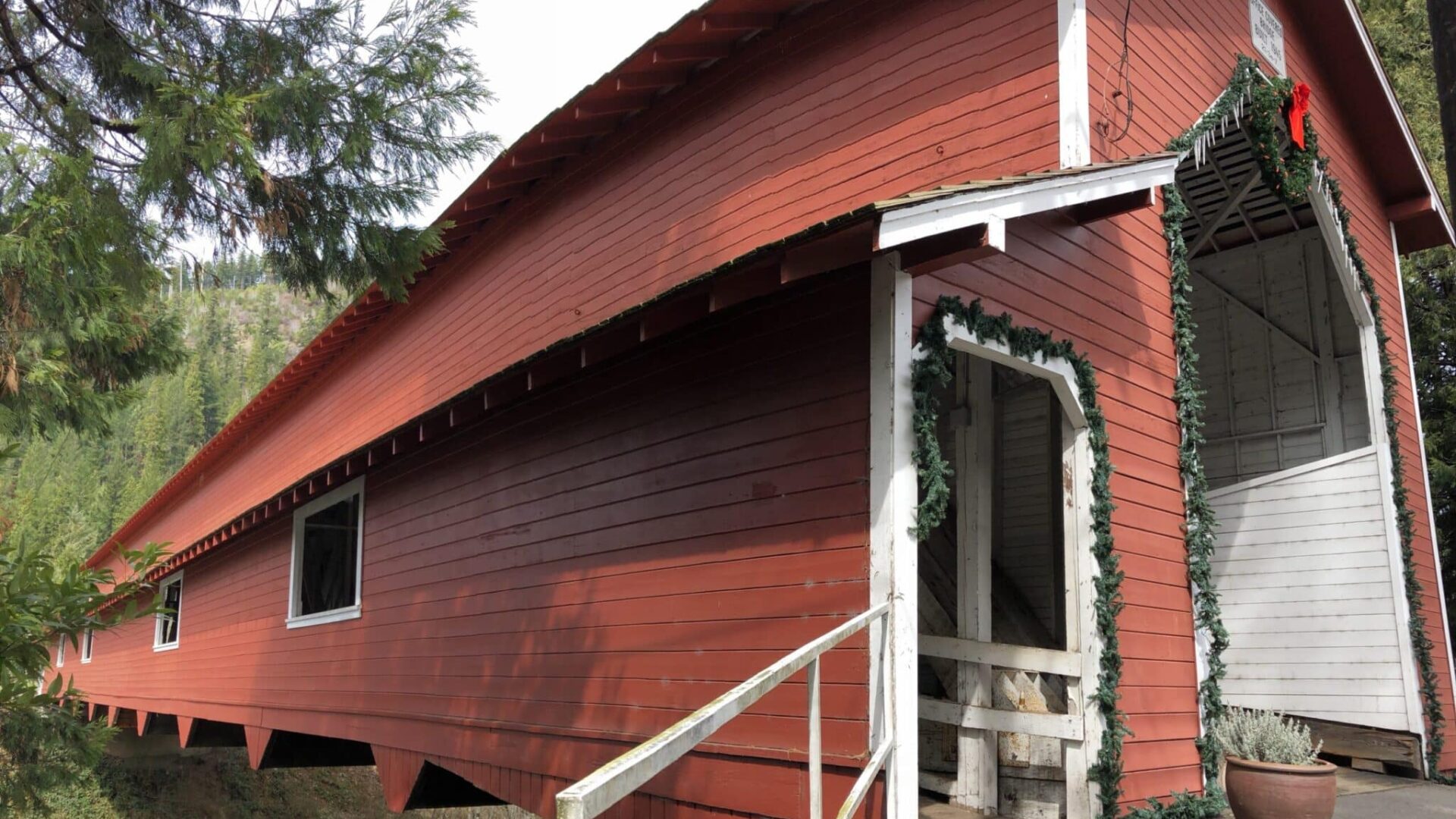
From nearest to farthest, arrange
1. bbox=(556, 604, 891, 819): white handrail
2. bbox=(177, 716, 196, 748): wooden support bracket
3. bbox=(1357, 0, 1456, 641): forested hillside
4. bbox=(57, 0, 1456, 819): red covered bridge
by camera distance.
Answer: bbox=(556, 604, 891, 819): white handrail
bbox=(57, 0, 1456, 819): red covered bridge
bbox=(1357, 0, 1456, 641): forested hillside
bbox=(177, 716, 196, 748): wooden support bracket

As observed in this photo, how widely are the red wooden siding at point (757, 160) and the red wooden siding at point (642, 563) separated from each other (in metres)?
1.51

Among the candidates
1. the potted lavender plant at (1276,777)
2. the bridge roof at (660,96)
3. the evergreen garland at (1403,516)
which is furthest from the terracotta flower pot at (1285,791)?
the bridge roof at (660,96)

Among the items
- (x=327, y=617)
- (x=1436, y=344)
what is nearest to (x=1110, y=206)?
(x=327, y=617)

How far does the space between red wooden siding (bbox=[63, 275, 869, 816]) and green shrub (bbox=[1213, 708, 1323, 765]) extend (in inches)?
109

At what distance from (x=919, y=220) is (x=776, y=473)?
162cm

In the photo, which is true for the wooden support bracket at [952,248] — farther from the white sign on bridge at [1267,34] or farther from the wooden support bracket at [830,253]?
the white sign on bridge at [1267,34]

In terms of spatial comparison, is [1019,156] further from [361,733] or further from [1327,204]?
[361,733]

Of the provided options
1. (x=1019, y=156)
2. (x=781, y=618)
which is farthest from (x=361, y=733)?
(x=1019, y=156)

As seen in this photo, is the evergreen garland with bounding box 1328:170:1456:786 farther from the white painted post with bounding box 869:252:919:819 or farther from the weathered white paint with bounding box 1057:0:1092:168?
the white painted post with bounding box 869:252:919:819

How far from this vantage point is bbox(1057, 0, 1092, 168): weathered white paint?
5945 mm

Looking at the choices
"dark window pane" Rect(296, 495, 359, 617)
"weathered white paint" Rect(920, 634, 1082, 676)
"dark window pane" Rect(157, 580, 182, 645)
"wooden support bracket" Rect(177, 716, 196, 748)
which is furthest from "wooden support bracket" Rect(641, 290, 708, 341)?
"dark window pane" Rect(157, 580, 182, 645)

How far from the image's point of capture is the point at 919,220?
4461mm

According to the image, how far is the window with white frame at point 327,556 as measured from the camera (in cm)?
1124

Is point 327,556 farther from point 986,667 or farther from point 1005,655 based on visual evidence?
point 1005,655
